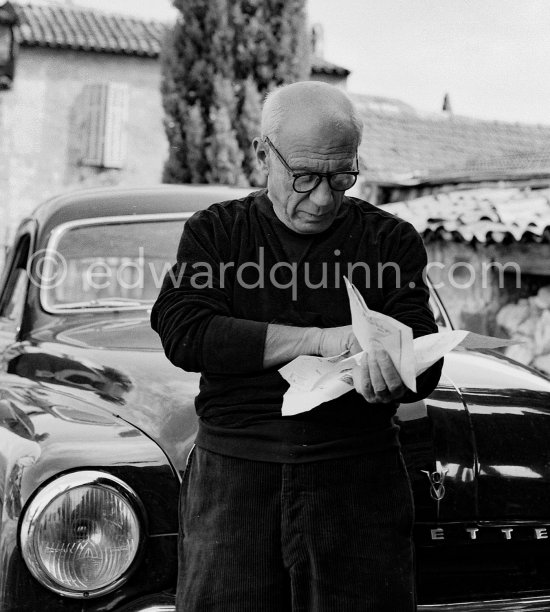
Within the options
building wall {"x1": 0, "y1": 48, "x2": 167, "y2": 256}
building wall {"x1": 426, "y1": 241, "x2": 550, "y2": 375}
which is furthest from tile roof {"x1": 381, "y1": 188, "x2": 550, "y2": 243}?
building wall {"x1": 0, "y1": 48, "x2": 167, "y2": 256}

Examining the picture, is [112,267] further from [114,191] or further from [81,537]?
[81,537]

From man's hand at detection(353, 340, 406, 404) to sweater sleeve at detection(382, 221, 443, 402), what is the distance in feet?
0.59

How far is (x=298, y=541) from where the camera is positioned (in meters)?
1.72

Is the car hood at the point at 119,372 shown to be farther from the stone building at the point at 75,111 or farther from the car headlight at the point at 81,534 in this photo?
the stone building at the point at 75,111

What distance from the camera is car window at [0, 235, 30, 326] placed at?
12.8 ft

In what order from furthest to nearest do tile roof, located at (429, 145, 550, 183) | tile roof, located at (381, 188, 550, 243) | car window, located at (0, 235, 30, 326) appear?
tile roof, located at (429, 145, 550, 183)
tile roof, located at (381, 188, 550, 243)
car window, located at (0, 235, 30, 326)

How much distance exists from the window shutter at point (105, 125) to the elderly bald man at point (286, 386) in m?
16.7

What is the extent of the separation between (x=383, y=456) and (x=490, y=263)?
6200 millimetres

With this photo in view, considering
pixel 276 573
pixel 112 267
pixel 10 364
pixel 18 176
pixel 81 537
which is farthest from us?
pixel 18 176

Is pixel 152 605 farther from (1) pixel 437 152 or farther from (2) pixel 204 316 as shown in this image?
(1) pixel 437 152

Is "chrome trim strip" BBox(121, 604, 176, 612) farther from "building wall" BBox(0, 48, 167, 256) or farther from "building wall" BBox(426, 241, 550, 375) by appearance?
"building wall" BBox(0, 48, 167, 256)

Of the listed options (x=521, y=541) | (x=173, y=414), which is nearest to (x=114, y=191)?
(x=173, y=414)

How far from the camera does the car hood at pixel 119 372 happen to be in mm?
2396

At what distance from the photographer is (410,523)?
183 centimetres
